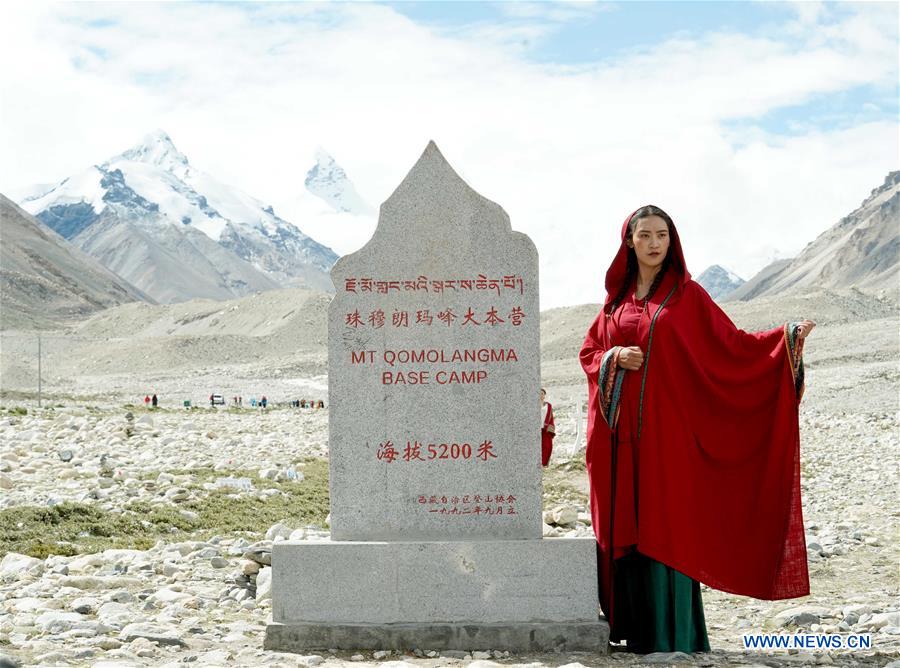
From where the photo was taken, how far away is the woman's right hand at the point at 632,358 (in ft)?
19.5

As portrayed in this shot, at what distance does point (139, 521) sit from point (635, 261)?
234 inches

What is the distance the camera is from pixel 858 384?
29188 mm

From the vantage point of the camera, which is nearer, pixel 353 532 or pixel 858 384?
pixel 353 532

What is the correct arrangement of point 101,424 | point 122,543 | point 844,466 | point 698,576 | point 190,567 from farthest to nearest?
1. point 101,424
2. point 844,466
3. point 122,543
4. point 190,567
5. point 698,576

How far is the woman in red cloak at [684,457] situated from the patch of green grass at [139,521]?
4.64 metres

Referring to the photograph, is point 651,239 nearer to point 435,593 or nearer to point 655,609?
point 655,609

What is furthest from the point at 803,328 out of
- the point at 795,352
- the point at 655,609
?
the point at 655,609

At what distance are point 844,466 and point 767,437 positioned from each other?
9.62m

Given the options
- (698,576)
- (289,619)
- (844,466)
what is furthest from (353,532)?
(844,466)

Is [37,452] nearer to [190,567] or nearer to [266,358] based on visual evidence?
[190,567]

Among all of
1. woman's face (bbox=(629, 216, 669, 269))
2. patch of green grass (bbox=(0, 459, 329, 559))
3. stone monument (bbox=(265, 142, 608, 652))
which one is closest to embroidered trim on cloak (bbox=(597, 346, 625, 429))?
stone monument (bbox=(265, 142, 608, 652))

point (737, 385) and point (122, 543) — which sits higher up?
point (737, 385)

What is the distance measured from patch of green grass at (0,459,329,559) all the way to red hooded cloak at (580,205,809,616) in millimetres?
4704

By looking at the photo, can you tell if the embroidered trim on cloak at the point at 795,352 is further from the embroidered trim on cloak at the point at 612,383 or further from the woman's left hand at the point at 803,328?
the embroidered trim on cloak at the point at 612,383
